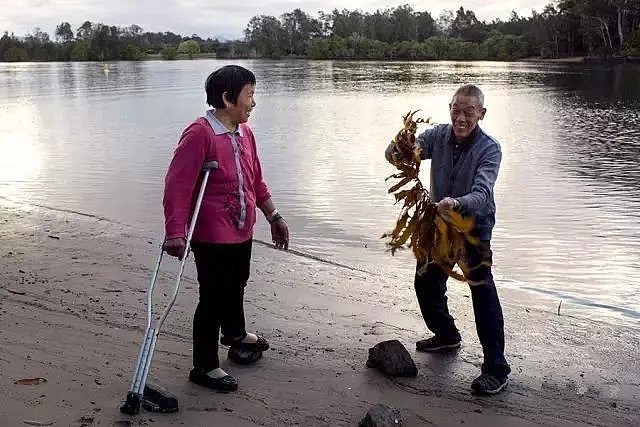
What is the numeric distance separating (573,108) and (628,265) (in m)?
21.6

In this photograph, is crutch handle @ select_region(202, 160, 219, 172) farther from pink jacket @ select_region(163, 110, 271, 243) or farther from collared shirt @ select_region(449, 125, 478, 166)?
collared shirt @ select_region(449, 125, 478, 166)

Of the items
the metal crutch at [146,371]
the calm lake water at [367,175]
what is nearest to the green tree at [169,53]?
the calm lake water at [367,175]

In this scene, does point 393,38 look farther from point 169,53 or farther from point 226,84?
point 226,84

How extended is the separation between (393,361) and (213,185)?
5.08ft

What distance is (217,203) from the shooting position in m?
3.90

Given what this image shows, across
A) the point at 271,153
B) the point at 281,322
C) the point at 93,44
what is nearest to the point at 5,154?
the point at 271,153

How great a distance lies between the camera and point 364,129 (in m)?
21.8

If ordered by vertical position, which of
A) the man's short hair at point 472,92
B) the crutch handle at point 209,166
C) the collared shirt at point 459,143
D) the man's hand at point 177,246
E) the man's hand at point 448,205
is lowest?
the man's hand at point 177,246

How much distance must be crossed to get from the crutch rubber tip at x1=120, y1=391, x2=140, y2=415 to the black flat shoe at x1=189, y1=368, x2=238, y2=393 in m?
0.49

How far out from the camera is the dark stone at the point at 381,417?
3636 millimetres

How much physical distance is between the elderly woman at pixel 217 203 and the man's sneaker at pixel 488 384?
4.63ft

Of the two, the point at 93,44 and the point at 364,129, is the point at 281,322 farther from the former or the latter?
the point at 93,44

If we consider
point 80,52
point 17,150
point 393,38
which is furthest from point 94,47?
point 17,150

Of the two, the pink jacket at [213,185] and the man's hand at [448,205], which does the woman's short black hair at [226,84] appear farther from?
the man's hand at [448,205]
